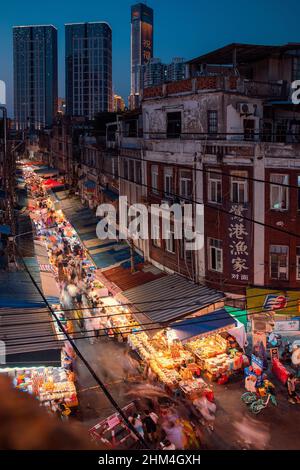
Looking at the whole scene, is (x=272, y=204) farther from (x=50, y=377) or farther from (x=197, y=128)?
(x=50, y=377)

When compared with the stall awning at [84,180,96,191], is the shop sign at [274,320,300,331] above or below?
below

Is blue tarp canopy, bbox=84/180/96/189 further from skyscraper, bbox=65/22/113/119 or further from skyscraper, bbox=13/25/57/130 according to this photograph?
skyscraper, bbox=13/25/57/130

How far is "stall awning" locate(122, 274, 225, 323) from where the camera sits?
60.3ft

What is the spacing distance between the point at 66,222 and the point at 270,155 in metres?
24.9

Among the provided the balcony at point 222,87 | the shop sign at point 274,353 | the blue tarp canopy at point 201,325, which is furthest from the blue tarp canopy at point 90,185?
the shop sign at point 274,353

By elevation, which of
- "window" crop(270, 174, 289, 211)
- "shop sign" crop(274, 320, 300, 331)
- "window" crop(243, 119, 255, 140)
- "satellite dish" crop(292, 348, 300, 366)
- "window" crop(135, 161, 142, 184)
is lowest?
"satellite dish" crop(292, 348, 300, 366)

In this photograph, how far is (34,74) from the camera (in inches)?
7461

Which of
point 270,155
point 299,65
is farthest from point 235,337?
point 299,65

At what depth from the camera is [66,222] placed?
40.8 meters

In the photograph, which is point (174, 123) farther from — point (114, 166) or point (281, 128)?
point (114, 166)

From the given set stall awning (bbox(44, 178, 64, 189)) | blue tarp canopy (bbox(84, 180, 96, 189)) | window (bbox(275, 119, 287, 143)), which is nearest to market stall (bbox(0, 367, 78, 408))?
window (bbox(275, 119, 287, 143))

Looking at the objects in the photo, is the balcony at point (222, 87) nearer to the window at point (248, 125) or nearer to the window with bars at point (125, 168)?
the window at point (248, 125)

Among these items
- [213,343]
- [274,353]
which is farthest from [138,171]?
[274,353]

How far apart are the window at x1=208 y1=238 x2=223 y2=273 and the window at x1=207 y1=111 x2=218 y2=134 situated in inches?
179
